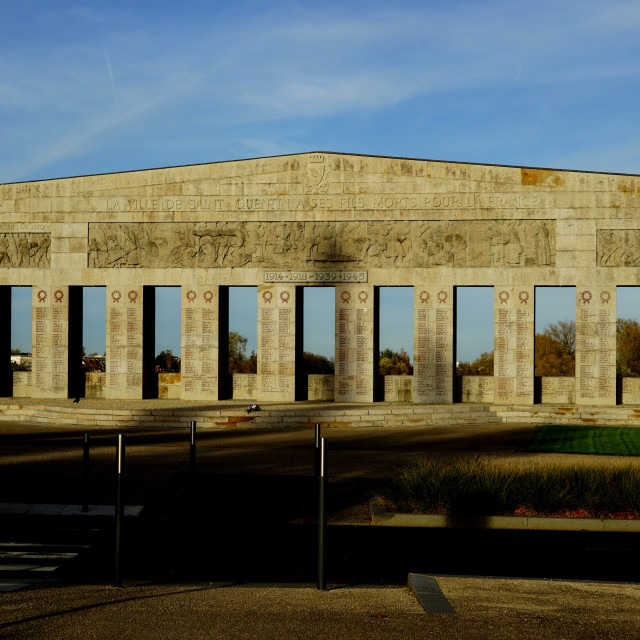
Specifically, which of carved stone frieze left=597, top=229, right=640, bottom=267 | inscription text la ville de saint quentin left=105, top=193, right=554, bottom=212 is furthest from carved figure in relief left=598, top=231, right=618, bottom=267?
inscription text la ville de saint quentin left=105, top=193, right=554, bottom=212

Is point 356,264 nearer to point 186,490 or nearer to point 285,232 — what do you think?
point 285,232

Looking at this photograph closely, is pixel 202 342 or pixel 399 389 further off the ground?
pixel 202 342

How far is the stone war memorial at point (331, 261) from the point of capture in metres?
32.8

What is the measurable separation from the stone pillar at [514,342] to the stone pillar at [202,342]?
36.3 feet

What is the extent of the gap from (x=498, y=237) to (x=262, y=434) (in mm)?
13074

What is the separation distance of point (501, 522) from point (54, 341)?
2664cm

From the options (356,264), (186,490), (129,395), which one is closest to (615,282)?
A: (356,264)

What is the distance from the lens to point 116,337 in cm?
3469

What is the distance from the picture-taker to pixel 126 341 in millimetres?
34562

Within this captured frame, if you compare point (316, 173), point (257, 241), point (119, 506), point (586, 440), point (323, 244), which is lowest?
point (586, 440)

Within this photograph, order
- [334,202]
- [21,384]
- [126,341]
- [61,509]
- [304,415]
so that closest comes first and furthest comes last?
[61,509] → [304,415] → [334,202] → [126,341] → [21,384]

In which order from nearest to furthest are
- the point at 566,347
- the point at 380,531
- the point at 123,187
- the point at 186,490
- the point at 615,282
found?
the point at 380,531
the point at 186,490
the point at 615,282
the point at 123,187
the point at 566,347

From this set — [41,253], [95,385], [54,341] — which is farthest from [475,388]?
[41,253]

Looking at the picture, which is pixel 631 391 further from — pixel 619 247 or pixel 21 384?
pixel 21 384
